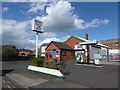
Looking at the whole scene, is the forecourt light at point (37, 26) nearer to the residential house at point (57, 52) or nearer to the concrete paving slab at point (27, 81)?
the concrete paving slab at point (27, 81)

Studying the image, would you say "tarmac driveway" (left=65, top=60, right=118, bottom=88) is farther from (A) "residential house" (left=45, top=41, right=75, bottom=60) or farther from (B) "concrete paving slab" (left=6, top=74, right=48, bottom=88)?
(A) "residential house" (left=45, top=41, right=75, bottom=60)

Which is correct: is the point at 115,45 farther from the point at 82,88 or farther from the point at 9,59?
the point at 82,88

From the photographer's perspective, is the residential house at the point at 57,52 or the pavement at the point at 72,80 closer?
the pavement at the point at 72,80

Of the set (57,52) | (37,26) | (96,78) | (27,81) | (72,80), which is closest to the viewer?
(27,81)

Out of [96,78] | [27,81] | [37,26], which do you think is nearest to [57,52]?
[37,26]

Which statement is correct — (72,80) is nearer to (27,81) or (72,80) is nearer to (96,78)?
(96,78)

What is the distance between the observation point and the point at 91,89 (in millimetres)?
5914

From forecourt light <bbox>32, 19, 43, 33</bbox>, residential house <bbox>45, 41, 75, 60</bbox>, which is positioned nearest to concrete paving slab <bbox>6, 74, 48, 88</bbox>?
forecourt light <bbox>32, 19, 43, 33</bbox>

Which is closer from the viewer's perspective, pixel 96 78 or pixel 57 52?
pixel 96 78

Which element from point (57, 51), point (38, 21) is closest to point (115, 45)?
point (57, 51)

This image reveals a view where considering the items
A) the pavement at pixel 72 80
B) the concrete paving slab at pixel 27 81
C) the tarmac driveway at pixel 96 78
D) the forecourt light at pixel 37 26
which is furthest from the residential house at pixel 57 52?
the concrete paving slab at pixel 27 81

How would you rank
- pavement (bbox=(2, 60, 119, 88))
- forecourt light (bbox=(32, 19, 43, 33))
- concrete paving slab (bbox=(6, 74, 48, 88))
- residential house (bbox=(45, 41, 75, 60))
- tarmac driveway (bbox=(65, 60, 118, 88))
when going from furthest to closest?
residential house (bbox=(45, 41, 75, 60))
forecourt light (bbox=(32, 19, 43, 33))
concrete paving slab (bbox=(6, 74, 48, 88))
tarmac driveway (bbox=(65, 60, 118, 88))
pavement (bbox=(2, 60, 119, 88))

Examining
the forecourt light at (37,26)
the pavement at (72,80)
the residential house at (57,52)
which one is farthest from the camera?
the residential house at (57,52)

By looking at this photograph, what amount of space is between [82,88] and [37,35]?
908 centimetres
